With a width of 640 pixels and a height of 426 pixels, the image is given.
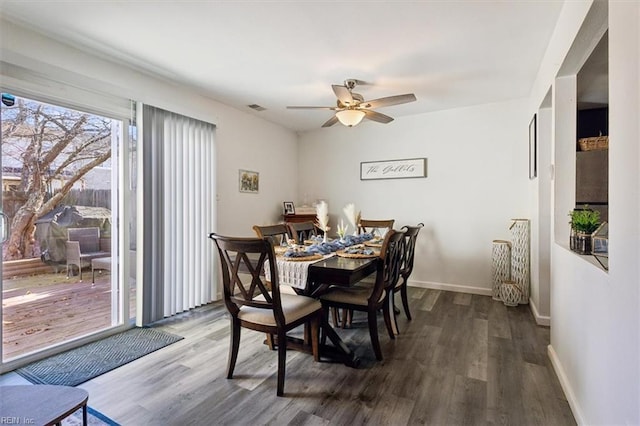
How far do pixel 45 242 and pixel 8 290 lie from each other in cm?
41

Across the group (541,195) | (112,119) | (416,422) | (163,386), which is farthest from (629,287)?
(112,119)

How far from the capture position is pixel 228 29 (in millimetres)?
2342

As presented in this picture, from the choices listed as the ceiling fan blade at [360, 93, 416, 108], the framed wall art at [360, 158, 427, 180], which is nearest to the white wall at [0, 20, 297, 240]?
the framed wall art at [360, 158, 427, 180]

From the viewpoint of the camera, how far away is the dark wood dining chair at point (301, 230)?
3386mm

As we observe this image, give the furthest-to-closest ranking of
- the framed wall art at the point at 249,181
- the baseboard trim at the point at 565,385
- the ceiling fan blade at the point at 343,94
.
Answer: the framed wall art at the point at 249,181 < the ceiling fan blade at the point at 343,94 < the baseboard trim at the point at 565,385

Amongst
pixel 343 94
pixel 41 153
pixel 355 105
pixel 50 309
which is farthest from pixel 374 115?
pixel 50 309

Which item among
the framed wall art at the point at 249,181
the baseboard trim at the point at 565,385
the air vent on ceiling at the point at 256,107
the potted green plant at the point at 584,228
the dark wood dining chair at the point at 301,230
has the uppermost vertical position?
the air vent on ceiling at the point at 256,107

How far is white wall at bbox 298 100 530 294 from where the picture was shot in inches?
157

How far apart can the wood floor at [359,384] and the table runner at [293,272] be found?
662mm

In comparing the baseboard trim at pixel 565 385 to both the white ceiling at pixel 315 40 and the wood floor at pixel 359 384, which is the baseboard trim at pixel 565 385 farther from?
the white ceiling at pixel 315 40

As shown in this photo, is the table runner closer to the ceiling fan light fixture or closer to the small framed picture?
the ceiling fan light fixture

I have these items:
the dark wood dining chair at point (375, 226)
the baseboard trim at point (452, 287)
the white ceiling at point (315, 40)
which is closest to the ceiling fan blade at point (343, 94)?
the white ceiling at point (315, 40)

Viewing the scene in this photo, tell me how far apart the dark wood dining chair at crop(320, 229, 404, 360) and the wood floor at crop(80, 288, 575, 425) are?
0.32 meters

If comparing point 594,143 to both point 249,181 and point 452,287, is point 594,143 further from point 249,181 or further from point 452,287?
point 249,181
